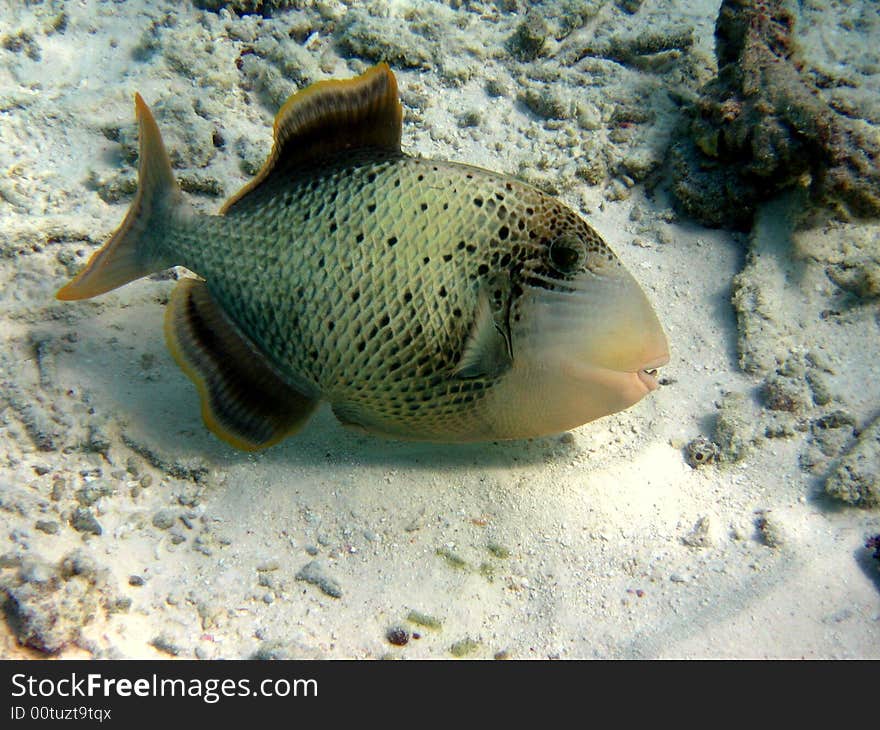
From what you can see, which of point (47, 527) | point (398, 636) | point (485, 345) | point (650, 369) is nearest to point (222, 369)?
point (47, 527)

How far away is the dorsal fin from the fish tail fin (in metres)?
0.25

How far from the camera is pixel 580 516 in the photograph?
2.62m

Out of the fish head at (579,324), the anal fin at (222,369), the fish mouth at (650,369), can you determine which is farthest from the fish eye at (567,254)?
the anal fin at (222,369)

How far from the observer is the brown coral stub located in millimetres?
3131

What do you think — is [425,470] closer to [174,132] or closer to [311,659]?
[311,659]

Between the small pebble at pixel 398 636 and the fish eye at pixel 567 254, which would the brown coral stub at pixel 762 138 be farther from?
Answer: the small pebble at pixel 398 636

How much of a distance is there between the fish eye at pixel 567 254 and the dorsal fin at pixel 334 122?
2.60 feet

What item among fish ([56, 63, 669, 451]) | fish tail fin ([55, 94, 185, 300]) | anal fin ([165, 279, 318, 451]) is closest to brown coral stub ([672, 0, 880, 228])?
fish ([56, 63, 669, 451])

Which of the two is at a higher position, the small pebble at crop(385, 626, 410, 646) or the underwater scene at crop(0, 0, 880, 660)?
the underwater scene at crop(0, 0, 880, 660)

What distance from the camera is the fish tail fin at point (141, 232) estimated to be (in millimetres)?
2398

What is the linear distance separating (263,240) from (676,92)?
314 cm

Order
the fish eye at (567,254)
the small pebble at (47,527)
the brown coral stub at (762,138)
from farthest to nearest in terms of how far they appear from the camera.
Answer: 1. the brown coral stub at (762,138)
2. the small pebble at (47,527)
3. the fish eye at (567,254)

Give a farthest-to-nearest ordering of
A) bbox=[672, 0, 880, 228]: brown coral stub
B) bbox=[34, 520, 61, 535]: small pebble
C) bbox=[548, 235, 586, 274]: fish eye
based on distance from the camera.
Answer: bbox=[672, 0, 880, 228]: brown coral stub, bbox=[34, 520, 61, 535]: small pebble, bbox=[548, 235, 586, 274]: fish eye

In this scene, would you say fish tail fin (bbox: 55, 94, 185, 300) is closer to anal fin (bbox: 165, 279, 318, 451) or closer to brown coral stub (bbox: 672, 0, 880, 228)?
anal fin (bbox: 165, 279, 318, 451)
